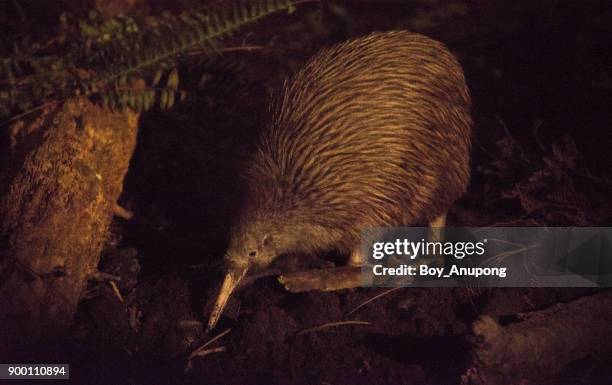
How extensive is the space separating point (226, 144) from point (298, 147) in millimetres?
811

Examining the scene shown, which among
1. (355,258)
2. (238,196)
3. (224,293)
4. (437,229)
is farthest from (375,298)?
(238,196)

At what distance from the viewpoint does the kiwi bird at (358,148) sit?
12.4 feet

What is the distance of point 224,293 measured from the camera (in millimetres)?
3463

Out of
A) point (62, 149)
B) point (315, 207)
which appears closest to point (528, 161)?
point (315, 207)

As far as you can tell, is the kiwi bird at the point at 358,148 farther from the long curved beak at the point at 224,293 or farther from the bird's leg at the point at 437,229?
the long curved beak at the point at 224,293

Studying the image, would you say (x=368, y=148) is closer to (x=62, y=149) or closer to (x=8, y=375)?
(x=62, y=149)

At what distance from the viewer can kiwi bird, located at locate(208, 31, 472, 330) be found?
149 inches

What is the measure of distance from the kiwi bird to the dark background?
0.26m

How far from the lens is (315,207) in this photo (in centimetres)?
386

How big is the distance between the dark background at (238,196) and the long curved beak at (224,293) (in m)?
0.09

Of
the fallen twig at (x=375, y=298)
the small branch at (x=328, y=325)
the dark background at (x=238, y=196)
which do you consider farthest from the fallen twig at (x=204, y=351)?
the fallen twig at (x=375, y=298)

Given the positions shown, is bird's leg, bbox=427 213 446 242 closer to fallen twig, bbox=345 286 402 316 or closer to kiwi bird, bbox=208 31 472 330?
kiwi bird, bbox=208 31 472 330

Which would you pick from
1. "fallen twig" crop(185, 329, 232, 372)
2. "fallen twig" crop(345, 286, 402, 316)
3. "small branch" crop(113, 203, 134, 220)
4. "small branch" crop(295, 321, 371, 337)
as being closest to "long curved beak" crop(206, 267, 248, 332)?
"fallen twig" crop(185, 329, 232, 372)

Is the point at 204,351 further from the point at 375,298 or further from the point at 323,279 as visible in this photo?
the point at 375,298
